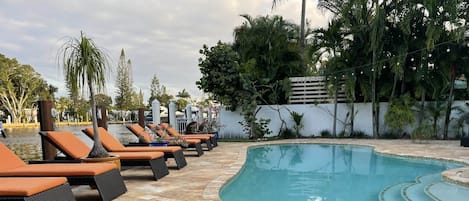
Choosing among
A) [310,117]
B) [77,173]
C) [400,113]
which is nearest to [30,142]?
[310,117]

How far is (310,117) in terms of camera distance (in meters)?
15.0

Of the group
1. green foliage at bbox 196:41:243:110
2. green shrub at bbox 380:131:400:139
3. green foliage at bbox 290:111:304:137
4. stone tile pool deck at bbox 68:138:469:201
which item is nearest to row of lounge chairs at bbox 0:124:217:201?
stone tile pool deck at bbox 68:138:469:201

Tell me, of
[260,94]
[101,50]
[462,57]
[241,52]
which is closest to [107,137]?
[101,50]

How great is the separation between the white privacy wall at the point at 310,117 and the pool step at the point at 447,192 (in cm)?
872

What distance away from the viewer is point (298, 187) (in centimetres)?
619

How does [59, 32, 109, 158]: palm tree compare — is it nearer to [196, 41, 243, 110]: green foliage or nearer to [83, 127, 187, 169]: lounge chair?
[83, 127, 187, 169]: lounge chair

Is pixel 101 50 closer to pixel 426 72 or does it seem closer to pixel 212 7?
pixel 212 7

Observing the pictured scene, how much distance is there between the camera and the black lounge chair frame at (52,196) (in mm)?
3146

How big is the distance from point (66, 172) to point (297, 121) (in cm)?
1154

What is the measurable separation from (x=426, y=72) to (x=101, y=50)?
11511 millimetres

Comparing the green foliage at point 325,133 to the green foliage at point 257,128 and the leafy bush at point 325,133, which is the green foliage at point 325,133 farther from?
the green foliage at point 257,128

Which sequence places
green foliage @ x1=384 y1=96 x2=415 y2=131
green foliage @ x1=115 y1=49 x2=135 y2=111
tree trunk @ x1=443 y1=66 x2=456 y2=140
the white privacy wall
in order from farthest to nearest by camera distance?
green foliage @ x1=115 y1=49 x2=135 y2=111, the white privacy wall, green foliage @ x1=384 y1=96 x2=415 y2=131, tree trunk @ x1=443 y1=66 x2=456 y2=140

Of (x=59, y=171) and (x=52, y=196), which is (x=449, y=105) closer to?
(x=59, y=171)

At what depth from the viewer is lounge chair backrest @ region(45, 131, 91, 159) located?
18.2 feet
